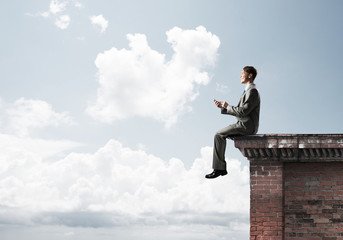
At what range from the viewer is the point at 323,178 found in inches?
423

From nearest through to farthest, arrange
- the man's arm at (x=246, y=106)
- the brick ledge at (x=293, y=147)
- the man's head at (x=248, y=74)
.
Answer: the man's arm at (x=246, y=106)
the brick ledge at (x=293, y=147)
the man's head at (x=248, y=74)

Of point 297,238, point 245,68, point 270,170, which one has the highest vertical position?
point 245,68

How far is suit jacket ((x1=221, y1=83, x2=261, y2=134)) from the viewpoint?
1041 cm

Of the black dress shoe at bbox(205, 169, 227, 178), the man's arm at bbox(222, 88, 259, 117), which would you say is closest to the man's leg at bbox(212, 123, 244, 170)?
the black dress shoe at bbox(205, 169, 227, 178)

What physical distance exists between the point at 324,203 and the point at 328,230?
566 millimetres

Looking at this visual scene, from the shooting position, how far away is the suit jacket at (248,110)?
10414 mm

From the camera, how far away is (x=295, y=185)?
35.4ft

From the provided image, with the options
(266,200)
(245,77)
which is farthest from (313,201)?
(245,77)

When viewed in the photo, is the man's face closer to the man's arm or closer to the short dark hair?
the short dark hair

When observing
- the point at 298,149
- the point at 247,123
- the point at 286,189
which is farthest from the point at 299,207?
the point at 247,123

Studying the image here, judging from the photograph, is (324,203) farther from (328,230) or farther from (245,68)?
(245,68)

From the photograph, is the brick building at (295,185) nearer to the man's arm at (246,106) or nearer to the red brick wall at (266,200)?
the red brick wall at (266,200)

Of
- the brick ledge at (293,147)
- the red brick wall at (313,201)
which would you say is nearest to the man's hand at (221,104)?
the brick ledge at (293,147)

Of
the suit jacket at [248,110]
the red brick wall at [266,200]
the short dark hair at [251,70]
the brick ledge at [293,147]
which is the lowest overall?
the red brick wall at [266,200]
